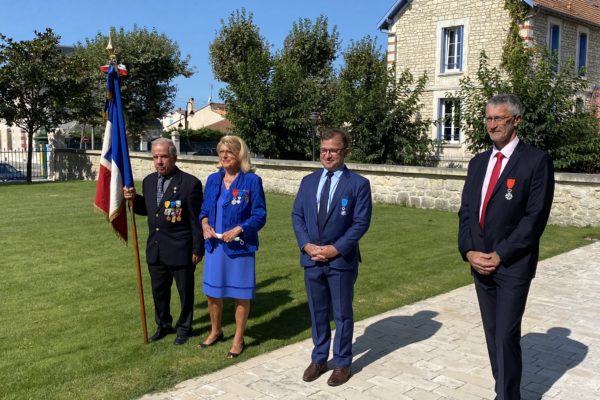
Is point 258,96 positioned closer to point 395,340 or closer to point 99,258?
point 99,258

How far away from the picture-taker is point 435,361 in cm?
497

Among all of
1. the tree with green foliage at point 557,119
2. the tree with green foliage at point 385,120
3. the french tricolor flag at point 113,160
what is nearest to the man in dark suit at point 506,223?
the french tricolor flag at point 113,160

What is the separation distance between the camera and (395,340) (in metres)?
5.50

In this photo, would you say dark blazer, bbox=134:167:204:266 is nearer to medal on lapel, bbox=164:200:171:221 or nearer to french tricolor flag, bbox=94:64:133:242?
medal on lapel, bbox=164:200:171:221

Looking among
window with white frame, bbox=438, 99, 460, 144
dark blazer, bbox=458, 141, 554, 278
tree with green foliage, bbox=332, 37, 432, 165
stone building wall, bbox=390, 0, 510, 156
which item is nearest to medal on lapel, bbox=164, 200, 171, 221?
dark blazer, bbox=458, 141, 554, 278

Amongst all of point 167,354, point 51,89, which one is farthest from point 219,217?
point 51,89

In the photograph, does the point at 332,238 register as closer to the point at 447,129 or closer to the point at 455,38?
the point at 447,129

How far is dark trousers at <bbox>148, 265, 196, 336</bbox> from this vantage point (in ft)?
17.3

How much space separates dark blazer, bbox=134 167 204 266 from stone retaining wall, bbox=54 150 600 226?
10.3m

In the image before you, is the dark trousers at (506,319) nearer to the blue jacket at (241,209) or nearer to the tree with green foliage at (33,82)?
the blue jacket at (241,209)

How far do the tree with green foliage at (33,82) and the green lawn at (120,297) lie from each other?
1436 centimetres

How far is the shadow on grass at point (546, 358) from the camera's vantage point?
4.50 metres

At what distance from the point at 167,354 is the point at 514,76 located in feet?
46.6

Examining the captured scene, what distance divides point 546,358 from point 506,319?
68.2 inches
